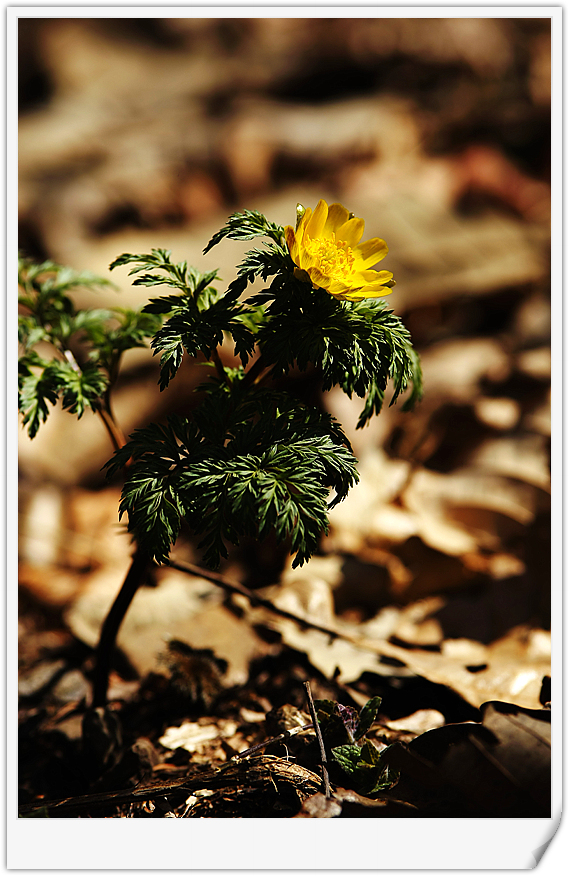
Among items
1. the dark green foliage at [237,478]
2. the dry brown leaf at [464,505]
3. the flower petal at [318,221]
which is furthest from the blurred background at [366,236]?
the flower petal at [318,221]

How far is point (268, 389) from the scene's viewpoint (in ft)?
5.03

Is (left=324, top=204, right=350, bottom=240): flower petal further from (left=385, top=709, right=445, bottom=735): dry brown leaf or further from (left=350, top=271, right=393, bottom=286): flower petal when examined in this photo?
(left=385, top=709, right=445, bottom=735): dry brown leaf

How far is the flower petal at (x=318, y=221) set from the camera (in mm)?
1381

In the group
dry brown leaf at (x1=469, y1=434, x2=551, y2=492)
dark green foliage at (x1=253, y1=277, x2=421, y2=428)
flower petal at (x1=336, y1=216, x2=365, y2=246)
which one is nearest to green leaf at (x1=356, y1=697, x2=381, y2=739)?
dark green foliage at (x1=253, y1=277, x2=421, y2=428)

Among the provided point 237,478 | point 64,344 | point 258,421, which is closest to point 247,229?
point 258,421

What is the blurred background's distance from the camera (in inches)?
99.7

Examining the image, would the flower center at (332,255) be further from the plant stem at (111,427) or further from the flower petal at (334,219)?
the plant stem at (111,427)

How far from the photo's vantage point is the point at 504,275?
12.3 feet

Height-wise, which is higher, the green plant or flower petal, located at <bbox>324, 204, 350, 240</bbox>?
flower petal, located at <bbox>324, 204, 350, 240</bbox>

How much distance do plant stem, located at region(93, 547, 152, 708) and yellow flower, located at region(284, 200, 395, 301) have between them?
2.75 ft

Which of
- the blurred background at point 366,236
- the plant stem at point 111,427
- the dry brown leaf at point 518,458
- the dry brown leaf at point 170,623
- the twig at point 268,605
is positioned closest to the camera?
the plant stem at point 111,427

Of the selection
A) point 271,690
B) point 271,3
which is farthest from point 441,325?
point 271,690

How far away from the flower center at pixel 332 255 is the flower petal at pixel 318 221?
15mm
